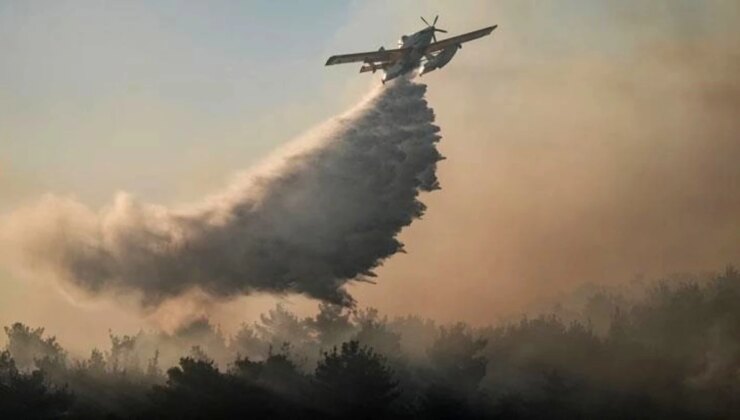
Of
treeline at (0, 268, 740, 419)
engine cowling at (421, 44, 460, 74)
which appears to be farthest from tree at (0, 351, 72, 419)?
engine cowling at (421, 44, 460, 74)

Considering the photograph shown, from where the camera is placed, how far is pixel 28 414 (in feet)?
232

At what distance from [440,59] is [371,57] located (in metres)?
5.20

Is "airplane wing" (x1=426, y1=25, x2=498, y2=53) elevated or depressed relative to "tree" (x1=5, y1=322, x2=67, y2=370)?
elevated

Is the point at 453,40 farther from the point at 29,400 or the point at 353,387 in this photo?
the point at 29,400

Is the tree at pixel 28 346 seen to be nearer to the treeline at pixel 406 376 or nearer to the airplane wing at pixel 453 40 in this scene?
the treeline at pixel 406 376

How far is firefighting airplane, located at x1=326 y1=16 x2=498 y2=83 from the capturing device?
63.3 metres

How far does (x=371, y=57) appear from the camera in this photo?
63656mm

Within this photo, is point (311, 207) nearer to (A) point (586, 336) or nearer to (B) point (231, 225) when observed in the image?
(B) point (231, 225)

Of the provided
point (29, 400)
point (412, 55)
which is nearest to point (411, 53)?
point (412, 55)

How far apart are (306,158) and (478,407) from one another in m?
33.3

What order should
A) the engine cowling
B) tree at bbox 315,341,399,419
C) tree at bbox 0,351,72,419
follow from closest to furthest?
the engine cowling
tree at bbox 0,351,72,419
tree at bbox 315,341,399,419

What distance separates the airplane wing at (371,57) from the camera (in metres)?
63.5

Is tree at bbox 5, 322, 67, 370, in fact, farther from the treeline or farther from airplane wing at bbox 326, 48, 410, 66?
airplane wing at bbox 326, 48, 410, 66

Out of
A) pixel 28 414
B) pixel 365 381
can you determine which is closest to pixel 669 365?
pixel 365 381
